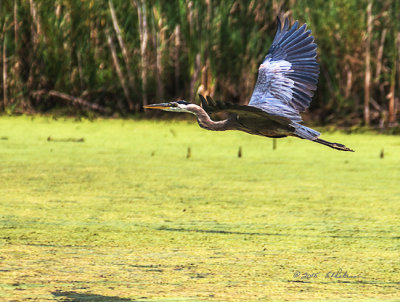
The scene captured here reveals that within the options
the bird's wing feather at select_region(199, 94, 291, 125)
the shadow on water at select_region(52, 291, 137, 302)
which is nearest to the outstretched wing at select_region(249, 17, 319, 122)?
the bird's wing feather at select_region(199, 94, 291, 125)

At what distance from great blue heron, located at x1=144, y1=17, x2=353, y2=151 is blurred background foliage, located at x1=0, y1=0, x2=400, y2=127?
2.96m

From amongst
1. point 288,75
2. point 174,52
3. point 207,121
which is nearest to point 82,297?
point 207,121

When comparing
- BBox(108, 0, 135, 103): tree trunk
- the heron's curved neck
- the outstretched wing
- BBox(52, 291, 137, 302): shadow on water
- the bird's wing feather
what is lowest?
BBox(52, 291, 137, 302): shadow on water

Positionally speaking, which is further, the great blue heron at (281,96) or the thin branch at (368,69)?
the thin branch at (368,69)

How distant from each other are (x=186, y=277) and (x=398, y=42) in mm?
3748

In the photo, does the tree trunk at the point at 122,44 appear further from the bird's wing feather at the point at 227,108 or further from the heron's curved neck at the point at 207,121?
the bird's wing feather at the point at 227,108

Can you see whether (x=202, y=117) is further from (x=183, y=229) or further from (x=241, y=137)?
(x=241, y=137)

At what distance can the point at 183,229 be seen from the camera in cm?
286

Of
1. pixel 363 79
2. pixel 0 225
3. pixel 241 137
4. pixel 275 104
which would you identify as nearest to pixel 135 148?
pixel 241 137

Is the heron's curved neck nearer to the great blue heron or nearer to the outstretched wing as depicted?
the great blue heron

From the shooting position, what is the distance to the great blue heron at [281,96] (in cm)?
223

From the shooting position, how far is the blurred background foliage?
5.72 metres

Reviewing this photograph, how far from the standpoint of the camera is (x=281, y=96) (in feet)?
8.29

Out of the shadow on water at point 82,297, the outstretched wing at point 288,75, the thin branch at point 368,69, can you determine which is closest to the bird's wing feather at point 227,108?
the outstretched wing at point 288,75
